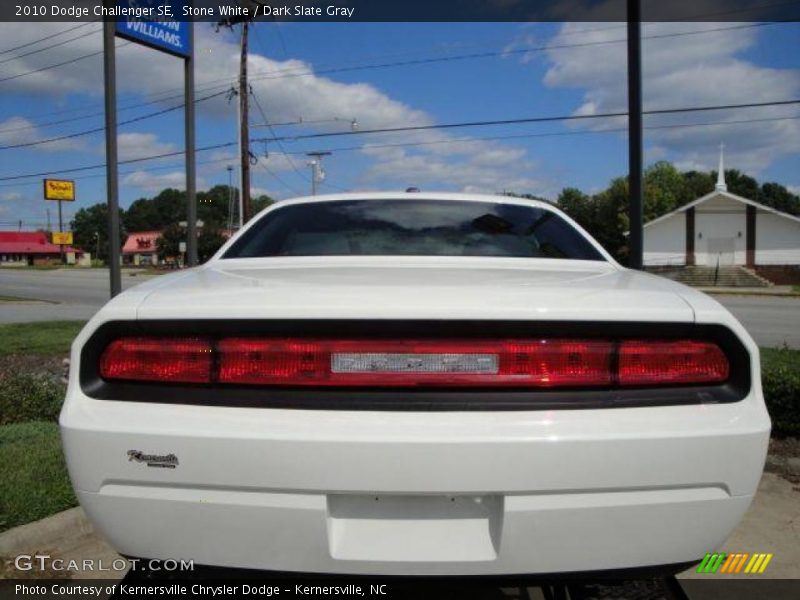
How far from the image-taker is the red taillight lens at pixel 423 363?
1.78m

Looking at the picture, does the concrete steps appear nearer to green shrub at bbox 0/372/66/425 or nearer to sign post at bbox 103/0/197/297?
sign post at bbox 103/0/197/297

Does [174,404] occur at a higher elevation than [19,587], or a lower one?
higher

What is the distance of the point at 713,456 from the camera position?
68.7 inches

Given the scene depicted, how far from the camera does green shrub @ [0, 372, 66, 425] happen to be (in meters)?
5.31

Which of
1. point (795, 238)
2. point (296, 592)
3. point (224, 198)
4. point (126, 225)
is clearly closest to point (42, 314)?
point (296, 592)

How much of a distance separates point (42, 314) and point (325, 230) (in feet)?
50.4

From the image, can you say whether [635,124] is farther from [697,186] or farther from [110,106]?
[697,186]

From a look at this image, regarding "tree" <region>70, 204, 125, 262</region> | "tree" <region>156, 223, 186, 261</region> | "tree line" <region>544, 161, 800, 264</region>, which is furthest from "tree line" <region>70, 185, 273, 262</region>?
"tree line" <region>544, 161, 800, 264</region>

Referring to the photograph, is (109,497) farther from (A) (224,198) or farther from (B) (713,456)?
(A) (224,198)

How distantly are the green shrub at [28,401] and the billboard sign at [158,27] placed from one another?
4148mm

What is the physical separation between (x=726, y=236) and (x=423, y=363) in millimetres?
47548

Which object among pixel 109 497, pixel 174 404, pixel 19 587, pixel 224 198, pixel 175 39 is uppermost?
pixel 224 198

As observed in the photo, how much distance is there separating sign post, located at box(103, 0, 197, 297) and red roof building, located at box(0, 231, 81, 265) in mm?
108560

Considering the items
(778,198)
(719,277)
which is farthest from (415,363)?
(778,198)
